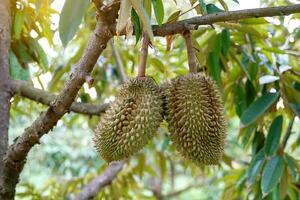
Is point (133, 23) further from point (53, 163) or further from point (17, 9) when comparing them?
point (53, 163)

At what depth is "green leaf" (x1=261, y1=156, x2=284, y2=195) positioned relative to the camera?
1.17m

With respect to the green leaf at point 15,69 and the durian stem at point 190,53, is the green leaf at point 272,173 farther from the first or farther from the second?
the green leaf at point 15,69

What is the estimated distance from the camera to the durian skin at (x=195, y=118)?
0.90 meters

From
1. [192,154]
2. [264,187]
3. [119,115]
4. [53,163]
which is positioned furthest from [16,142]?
[53,163]

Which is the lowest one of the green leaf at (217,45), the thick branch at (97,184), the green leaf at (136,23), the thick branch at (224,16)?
the thick branch at (97,184)

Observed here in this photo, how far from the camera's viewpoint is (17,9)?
3.99 feet

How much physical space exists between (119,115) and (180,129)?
107 mm

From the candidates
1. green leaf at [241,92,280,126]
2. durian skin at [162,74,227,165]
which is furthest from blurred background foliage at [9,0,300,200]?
durian skin at [162,74,227,165]

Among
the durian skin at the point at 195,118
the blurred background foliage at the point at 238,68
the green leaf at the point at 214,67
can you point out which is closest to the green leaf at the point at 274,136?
the blurred background foliage at the point at 238,68

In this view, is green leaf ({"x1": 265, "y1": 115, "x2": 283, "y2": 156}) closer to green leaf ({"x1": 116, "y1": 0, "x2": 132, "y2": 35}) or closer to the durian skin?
the durian skin

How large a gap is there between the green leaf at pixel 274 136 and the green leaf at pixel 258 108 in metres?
0.04

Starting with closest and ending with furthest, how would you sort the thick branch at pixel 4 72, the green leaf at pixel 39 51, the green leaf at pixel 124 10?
the green leaf at pixel 124 10, the thick branch at pixel 4 72, the green leaf at pixel 39 51

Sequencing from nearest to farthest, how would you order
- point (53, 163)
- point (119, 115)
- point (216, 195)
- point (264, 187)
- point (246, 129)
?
point (119, 115)
point (264, 187)
point (246, 129)
point (53, 163)
point (216, 195)

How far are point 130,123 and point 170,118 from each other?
0.08 meters
